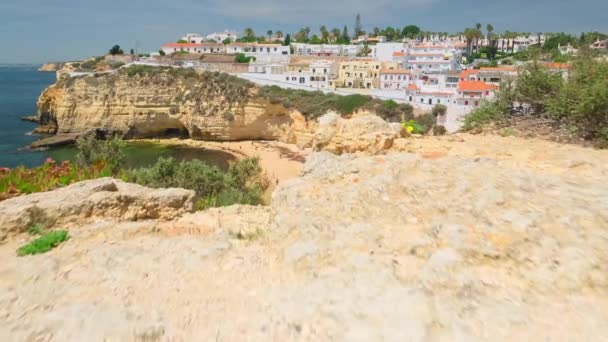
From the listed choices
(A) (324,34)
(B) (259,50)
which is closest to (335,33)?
(A) (324,34)

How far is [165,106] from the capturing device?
4147 centimetres

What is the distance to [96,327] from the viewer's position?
2.95 metres

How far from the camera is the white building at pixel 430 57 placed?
192ft

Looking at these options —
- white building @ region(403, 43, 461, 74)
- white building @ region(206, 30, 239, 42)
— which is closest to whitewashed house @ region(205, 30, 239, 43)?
white building @ region(206, 30, 239, 42)

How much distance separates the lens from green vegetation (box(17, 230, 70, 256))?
15.6 feet

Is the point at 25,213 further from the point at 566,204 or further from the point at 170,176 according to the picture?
the point at 170,176

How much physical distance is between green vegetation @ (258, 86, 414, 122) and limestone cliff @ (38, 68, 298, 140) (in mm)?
1425

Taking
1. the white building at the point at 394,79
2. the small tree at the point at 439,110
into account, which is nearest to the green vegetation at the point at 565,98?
the small tree at the point at 439,110

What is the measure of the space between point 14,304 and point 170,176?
11.7 m

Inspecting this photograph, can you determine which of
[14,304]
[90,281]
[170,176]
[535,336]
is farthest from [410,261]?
[170,176]

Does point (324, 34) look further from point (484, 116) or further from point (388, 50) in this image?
point (484, 116)

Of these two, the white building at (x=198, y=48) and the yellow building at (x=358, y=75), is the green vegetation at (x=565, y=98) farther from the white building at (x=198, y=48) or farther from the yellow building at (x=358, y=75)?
the white building at (x=198, y=48)

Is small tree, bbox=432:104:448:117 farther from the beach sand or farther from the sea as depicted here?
the sea

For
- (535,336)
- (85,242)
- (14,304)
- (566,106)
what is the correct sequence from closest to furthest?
1. (535,336)
2. (14,304)
3. (85,242)
4. (566,106)
